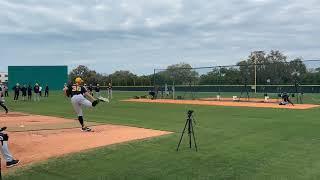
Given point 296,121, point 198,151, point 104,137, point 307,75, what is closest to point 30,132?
point 104,137

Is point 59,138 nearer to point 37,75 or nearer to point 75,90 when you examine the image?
point 75,90

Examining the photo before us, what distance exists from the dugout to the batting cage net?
45.5m

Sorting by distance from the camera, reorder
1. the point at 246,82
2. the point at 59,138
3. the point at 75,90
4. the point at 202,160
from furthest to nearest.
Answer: the point at 246,82 < the point at 75,90 < the point at 59,138 < the point at 202,160

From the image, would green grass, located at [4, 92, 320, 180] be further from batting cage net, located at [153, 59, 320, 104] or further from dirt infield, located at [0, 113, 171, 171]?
batting cage net, located at [153, 59, 320, 104]

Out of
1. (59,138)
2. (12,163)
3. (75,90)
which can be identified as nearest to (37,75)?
(75,90)

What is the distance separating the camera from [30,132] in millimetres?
15977

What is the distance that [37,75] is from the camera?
291 feet

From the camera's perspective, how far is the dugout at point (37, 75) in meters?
87.8

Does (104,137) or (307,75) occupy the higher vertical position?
(307,75)

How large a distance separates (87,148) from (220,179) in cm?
471

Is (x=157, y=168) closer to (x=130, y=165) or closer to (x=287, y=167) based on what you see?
(x=130, y=165)

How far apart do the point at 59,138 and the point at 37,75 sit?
77100 mm

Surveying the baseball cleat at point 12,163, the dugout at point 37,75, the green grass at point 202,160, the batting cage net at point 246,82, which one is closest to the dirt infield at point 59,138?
the baseball cleat at point 12,163

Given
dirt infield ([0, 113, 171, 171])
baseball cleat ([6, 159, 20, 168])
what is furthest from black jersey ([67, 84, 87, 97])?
baseball cleat ([6, 159, 20, 168])
